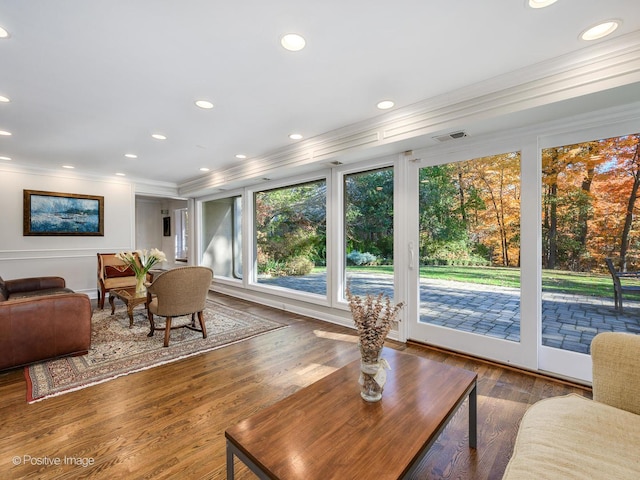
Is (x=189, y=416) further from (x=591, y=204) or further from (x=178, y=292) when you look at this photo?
(x=591, y=204)

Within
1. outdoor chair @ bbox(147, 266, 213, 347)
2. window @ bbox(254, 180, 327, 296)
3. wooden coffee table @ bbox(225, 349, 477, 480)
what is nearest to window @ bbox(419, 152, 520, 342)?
wooden coffee table @ bbox(225, 349, 477, 480)

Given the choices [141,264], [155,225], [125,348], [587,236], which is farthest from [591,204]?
[155,225]

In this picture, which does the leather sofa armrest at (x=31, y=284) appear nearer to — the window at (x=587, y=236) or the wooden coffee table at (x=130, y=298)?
the wooden coffee table at (x=130, y=298)

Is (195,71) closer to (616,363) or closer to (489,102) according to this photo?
(489,102)

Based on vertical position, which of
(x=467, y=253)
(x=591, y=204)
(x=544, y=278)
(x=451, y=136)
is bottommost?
(x=544, y=278)

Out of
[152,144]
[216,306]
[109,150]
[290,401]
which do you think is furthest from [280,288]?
[290,401]

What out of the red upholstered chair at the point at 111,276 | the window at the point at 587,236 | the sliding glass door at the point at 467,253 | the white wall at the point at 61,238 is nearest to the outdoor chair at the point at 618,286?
the window at the point at 587,236

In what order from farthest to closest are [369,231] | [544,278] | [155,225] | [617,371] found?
1. [155,225]
2. [369,231]
3. [544,278]
4. [617,371]

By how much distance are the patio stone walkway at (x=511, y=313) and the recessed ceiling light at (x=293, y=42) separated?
2.61 metres

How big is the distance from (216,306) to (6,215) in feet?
12.7

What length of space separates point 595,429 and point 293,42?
250 centimetres

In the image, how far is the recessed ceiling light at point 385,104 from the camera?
274cm

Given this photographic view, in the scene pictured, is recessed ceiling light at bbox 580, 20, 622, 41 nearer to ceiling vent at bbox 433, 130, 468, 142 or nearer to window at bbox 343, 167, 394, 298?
ceiling vent at bbox 433, 130, 468, 142

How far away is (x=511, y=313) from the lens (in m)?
2.77
